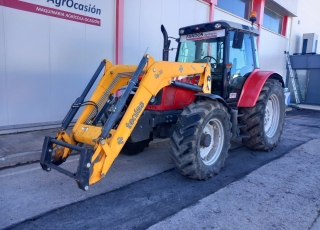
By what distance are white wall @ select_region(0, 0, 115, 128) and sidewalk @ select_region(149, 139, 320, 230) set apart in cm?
473

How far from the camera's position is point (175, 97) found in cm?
442

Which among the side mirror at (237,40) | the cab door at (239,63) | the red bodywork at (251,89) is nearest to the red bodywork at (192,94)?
the red bodywork at (251,89)

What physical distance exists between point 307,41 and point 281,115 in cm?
1545

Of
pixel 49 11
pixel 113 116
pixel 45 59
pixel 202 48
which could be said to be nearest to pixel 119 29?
pixel 49 11

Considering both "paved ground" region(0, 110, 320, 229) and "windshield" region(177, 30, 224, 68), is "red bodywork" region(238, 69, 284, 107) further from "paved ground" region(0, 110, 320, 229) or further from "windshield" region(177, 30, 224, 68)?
"paved ground" region(0, 110, 320, 229)

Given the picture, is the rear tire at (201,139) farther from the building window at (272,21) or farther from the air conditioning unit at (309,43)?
the air conditioning unit at (309,43)

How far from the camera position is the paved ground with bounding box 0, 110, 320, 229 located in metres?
2.89

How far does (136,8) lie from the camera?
7.94 metres

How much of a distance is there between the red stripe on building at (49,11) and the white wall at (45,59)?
83 millimetres

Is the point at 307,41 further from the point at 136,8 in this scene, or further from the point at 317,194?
the point at 317,194

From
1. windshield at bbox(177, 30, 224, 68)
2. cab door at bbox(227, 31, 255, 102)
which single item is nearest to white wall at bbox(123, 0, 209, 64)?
windshield at bbox(177, 30, 224, 68)

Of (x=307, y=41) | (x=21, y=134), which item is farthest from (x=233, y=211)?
(x=307, y=41)

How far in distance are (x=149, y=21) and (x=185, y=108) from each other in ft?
17.6

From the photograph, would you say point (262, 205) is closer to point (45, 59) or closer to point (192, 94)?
point (192, 94)
